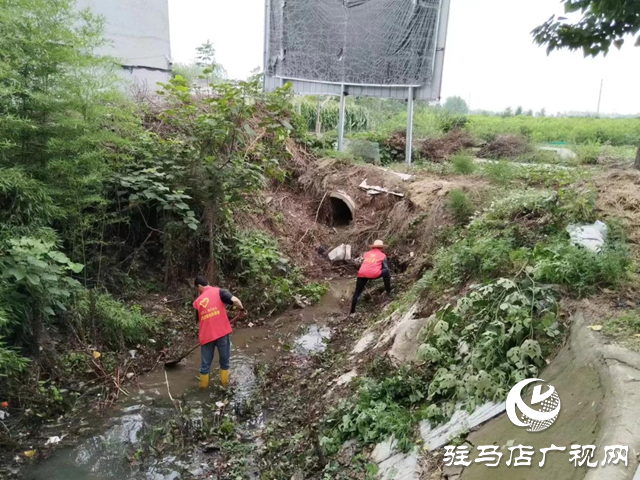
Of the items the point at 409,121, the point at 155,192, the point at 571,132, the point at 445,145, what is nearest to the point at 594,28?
the point at 155,192

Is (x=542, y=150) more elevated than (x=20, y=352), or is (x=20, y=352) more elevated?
(x=542, y=150)

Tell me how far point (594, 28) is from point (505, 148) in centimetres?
1170

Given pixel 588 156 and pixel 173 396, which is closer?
pixel 173 396

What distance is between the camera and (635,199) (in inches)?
209

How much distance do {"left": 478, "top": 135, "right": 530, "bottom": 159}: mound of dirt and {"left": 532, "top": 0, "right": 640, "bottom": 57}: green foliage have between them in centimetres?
1075

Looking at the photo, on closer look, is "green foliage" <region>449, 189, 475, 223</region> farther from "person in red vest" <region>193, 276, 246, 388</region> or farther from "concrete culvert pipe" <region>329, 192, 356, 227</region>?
"person in red vest" <region>193, 276, 246, 388</region>

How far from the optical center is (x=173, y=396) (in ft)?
17.3

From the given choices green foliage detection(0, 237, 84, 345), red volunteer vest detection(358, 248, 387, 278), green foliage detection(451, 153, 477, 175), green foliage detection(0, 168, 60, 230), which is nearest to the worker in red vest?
red volunteer vest detection(358, 248, 387, 278)

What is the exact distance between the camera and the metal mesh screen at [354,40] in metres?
11.4

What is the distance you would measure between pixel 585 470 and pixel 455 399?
1230 millimetres

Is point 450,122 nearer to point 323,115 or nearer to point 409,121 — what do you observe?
point 323,115

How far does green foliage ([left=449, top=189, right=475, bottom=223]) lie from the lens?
26.4 feet

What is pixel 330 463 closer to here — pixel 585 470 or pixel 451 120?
pixel 585 470

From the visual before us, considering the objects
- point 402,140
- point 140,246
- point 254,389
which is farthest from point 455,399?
point 402,140
